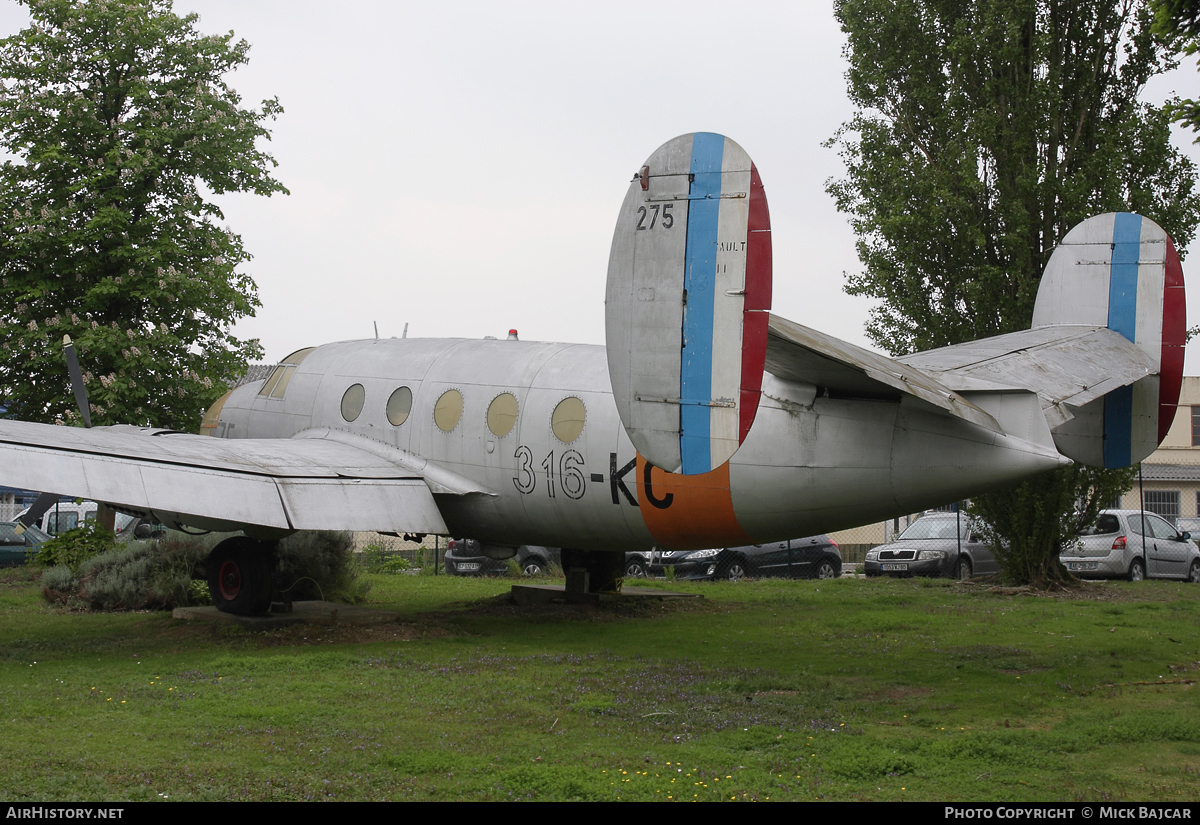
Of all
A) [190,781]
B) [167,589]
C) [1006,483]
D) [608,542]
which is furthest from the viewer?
[167,589]

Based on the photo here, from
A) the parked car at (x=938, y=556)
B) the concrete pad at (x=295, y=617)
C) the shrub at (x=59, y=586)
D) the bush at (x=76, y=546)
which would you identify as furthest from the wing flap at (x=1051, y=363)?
the bush at (x=76, y=546)

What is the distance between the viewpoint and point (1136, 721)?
7961mm

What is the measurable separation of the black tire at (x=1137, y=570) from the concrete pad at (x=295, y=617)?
19030 mm

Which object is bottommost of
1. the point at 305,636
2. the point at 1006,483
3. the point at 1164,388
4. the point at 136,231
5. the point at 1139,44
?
the point at 305,636

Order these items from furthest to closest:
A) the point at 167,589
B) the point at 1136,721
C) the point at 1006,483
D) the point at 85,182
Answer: the point at 85,182 < the point at 167,589 < the point at 1006,483 < the point at 1136,721

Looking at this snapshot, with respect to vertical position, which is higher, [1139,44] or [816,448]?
[1139,44]

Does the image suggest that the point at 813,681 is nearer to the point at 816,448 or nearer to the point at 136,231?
the point at 816,448

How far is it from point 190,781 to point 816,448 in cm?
649

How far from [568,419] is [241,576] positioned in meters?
5.28

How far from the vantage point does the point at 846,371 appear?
9.17 metres

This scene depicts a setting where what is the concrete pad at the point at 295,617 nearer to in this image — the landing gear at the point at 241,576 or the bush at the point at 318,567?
the landing gear at the point at 241,576

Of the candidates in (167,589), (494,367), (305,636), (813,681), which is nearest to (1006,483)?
(813,681)

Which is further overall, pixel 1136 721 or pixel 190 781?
pixel 1136 721

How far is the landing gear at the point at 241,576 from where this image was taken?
13594mm
